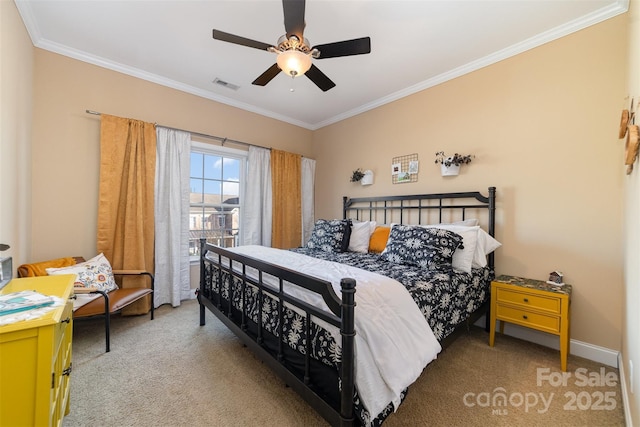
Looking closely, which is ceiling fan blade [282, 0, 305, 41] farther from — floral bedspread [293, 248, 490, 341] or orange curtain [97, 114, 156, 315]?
orange curtain [97, 114, 156, 315]

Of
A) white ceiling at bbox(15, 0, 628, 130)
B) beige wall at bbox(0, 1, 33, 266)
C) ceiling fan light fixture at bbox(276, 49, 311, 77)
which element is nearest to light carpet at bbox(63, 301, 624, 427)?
beige wall at bbox(0, 1, 33, 266)

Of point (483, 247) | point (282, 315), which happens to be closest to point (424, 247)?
point (483, 247)

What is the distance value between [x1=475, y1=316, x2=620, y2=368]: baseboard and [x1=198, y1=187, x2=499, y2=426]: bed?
439 mm

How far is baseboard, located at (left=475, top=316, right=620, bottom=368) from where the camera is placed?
2.03m

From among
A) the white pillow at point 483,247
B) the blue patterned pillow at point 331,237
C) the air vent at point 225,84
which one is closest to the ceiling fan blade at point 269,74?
the air vent at point 225,84

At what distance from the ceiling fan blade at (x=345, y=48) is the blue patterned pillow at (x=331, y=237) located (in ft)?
6.10

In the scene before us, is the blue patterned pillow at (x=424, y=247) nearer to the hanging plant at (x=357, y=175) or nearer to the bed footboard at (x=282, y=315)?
the bed footboard at (x=282, y=315)

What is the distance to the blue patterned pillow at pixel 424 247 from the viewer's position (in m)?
2.21

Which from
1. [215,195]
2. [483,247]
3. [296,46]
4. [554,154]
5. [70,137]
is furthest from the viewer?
[215,195]

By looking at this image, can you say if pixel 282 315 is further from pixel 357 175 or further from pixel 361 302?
pixel 357 175

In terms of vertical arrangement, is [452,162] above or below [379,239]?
above

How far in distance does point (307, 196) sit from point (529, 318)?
3379 mm

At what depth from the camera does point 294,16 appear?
166 centimetres

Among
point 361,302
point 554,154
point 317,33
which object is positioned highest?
point 317,33
